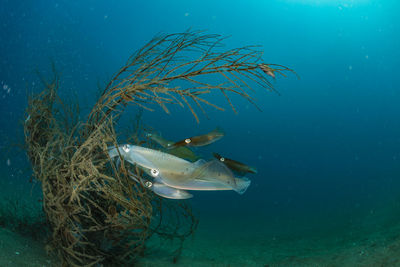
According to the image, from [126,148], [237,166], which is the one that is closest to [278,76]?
[237,166]

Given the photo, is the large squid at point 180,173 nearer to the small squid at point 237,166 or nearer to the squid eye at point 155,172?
the squid eye at point 155,172

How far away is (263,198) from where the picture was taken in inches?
1891

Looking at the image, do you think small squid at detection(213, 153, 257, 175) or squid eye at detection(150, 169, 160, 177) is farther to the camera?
small squid at detection(213, 153, 257, 175)

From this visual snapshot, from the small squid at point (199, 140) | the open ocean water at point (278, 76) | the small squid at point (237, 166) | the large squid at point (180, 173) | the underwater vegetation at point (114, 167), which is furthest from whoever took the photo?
the open ocean water at point (278, 76)

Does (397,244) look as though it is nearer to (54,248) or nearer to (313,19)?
(54,248)

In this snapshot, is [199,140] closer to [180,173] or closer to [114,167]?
[180,173]

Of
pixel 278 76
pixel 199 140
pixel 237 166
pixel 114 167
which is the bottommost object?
pixel 114 167

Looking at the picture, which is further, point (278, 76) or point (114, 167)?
point (278, 76)

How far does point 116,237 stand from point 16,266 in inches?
38.4

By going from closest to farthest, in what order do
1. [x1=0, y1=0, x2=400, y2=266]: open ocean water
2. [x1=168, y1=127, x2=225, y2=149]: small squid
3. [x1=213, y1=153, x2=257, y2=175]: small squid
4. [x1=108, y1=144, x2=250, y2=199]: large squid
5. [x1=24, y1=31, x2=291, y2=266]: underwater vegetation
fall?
[x1=108, y1=144, x2=250, y2=199]: large squid
[x1=24, y1=31, x2=291, y2=266]: underwater vegetation
[x1=168, y1=127, x2=225, y2=149]: small squid
[x1=213, y1=153, x2=257, y2=175]: small squid
[x1=0, y1=0, x2=400, y2=266]: open ocean water

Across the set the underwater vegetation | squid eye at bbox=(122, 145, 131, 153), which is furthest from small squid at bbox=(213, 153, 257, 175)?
squid eye at bbox=(122, 145, 131, 153)

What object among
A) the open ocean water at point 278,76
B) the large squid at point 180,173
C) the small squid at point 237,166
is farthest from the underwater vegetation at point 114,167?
the open ocean water at point 278,76

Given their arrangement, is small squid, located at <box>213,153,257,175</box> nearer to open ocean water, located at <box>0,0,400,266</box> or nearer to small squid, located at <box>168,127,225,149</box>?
small squid, located at <box>168,127,225,149</box>

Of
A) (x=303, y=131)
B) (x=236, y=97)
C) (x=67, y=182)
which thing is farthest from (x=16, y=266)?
(x=303, y=131)
